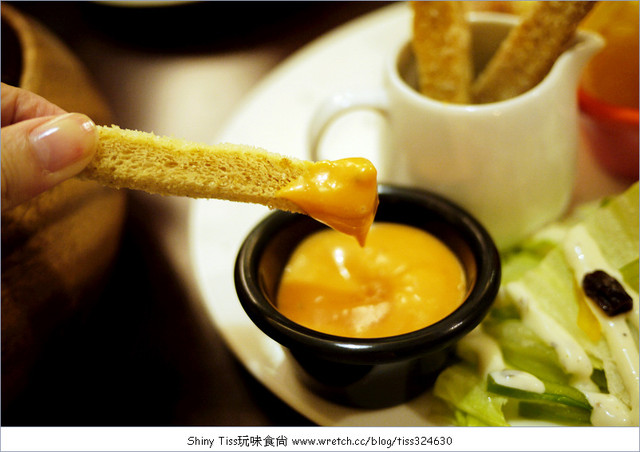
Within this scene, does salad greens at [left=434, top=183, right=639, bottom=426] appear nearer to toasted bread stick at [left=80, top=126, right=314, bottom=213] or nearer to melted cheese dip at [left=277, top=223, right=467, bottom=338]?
melted cheese dip at [left=277, top=223, right=467, bottom=338]

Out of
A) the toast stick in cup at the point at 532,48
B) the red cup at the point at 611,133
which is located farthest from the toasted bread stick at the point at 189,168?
the red cup at the point at 611,133

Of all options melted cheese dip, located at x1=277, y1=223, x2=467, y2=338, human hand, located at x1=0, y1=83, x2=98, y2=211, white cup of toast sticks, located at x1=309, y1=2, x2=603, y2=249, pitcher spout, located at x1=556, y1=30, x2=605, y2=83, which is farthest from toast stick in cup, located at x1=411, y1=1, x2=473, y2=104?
human hand, located at x1=0, y1=83, x2=98, y2=211

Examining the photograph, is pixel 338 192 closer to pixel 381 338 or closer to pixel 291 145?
pixel 381 338

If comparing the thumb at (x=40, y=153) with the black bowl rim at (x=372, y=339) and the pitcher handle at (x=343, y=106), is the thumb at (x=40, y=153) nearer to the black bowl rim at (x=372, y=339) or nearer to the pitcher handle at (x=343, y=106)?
the black bowl rim at (x=372, y=339)

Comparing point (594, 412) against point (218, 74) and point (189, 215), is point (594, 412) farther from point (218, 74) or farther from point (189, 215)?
point (218, 74)

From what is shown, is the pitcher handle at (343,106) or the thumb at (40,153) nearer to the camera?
the thumb at (40,153)
